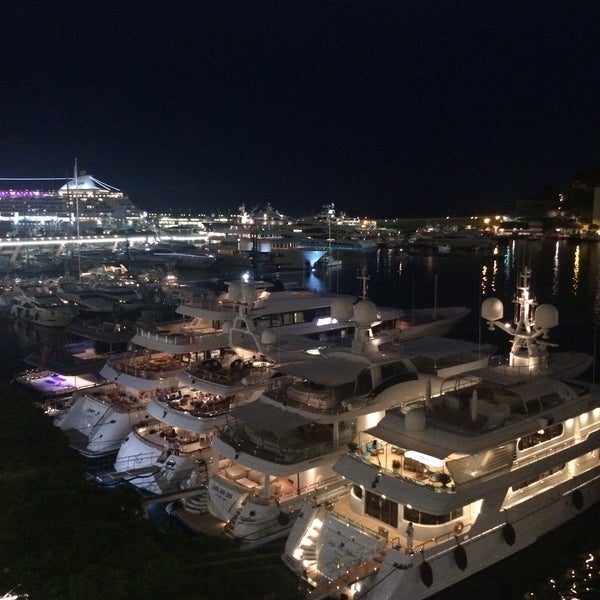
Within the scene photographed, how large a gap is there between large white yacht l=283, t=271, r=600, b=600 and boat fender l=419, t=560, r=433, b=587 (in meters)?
0.03

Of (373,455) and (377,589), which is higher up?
(373,455)

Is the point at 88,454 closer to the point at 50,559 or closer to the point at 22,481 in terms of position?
the point at 22,481

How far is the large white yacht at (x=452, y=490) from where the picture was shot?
11328 mm

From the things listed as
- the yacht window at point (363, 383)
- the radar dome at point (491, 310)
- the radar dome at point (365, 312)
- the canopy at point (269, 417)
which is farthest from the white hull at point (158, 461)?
the radar dome at point (491, 310)

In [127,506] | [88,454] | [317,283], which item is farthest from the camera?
[317,283]

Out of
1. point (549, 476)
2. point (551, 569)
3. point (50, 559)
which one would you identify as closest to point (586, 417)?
point (549, 476)

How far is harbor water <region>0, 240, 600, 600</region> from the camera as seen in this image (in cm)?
1273

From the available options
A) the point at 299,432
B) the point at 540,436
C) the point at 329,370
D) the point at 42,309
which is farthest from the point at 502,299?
the point at 299,432

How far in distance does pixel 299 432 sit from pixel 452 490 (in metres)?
4.74

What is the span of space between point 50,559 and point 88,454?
10.7m

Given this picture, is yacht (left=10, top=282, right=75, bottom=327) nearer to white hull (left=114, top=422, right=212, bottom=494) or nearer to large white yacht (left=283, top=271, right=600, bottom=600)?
white hull (left=114, top=422, right=212, bottom=494)

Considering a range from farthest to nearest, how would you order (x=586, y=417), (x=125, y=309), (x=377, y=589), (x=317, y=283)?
1. (x=317, y=283)
2. (x=125, y=309)
3. (x=586, y=417)
4. (x=377, y=589)

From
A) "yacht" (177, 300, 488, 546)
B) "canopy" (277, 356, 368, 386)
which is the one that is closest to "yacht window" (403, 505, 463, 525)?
"yacht" (177, 300, 488, 546)

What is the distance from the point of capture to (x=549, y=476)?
45.7 ft
